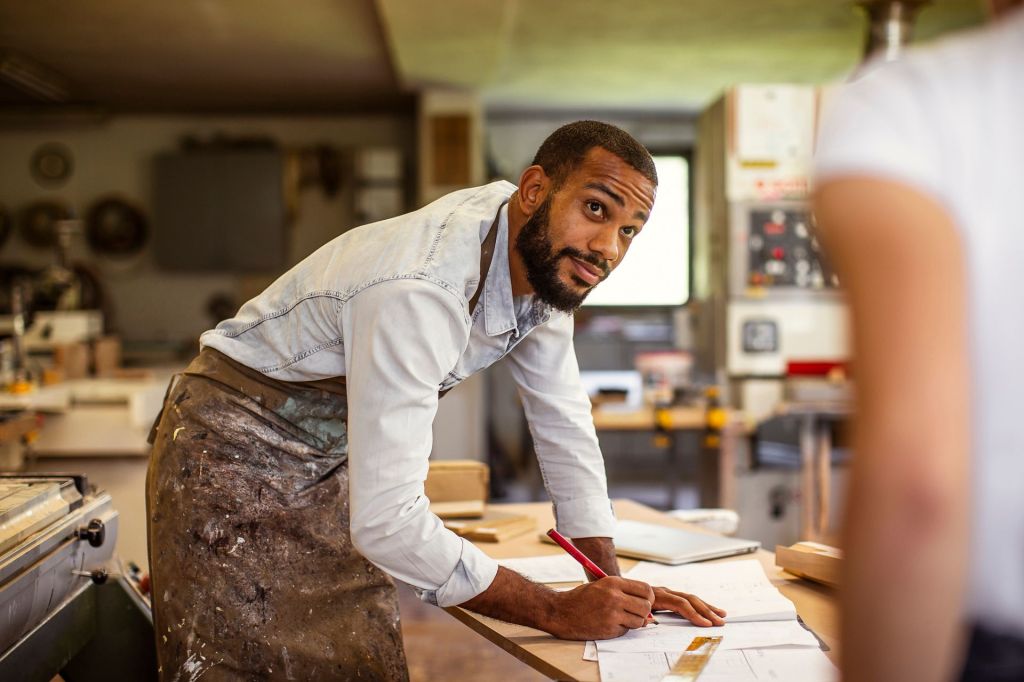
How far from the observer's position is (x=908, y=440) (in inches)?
24.6

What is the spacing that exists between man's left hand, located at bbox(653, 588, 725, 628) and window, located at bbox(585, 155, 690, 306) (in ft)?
22.0

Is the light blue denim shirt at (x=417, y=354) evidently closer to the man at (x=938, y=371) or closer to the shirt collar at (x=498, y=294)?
the shirt collar at (x=498, y=294)

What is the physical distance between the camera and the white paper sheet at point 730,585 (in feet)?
5.04

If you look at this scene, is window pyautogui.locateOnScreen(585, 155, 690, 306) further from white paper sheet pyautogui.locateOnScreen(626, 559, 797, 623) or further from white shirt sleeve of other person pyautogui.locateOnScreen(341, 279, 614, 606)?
white shirt sleeve of other person pyautogui.locateOnScreen(341, 279, 614, 606)

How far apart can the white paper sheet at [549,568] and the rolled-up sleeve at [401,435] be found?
294 millimetres

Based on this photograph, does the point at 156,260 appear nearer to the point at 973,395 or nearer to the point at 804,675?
the point at 804,675

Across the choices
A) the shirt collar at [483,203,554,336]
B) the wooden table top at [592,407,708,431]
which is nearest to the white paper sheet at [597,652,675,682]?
the shirt collar at [483,203,554,336]

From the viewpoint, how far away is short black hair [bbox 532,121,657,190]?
1.65 m

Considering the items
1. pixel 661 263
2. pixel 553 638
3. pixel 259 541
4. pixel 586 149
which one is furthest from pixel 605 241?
pixel 661 263

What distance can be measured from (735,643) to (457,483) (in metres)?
1.09

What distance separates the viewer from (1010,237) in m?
0.63

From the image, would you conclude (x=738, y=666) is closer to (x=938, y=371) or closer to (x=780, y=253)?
(x=938, y=371)

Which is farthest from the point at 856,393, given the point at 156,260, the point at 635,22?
the point at 156,260

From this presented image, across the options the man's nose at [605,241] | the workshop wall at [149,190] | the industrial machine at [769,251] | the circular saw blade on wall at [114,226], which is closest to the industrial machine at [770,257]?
the industrial machine at [769,251]
